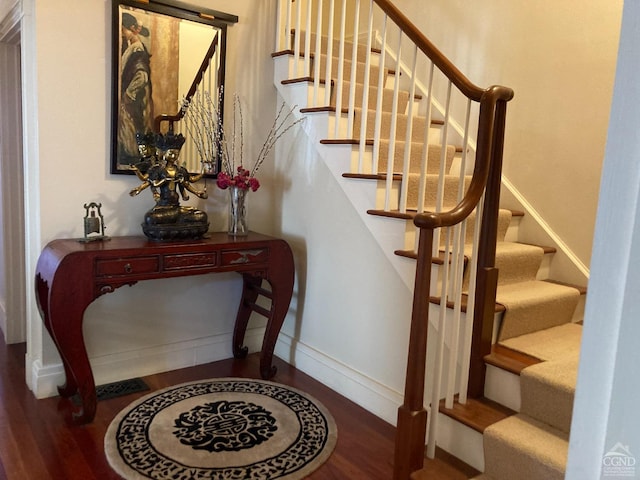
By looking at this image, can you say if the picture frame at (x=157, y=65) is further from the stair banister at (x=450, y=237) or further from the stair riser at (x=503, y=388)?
the stair riser at (x=503, y=388)

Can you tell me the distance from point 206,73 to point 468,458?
2532 millimetres

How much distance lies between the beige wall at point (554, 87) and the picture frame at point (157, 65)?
5.87 ft

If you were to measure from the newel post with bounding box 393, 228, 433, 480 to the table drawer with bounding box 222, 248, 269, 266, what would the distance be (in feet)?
3.98

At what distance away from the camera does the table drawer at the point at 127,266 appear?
2348 mm

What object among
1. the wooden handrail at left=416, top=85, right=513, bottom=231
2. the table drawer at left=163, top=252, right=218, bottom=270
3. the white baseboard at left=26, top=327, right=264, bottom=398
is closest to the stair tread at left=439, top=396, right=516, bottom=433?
the wooden handrail at left=416, top=85, right=513, bottom=231

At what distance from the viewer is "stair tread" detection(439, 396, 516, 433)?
202 centimetres

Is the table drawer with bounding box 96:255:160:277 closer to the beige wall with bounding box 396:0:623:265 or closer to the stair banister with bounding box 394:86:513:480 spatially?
the stair banister with bounding box 394:86:513:480

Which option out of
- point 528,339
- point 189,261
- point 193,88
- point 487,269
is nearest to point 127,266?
point 189,261

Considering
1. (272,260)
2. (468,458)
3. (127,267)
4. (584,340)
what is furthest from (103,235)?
(584,340)

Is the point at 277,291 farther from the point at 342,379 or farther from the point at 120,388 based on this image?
the point at 120,388

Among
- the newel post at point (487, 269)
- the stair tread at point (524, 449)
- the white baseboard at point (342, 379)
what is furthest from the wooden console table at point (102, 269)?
the stair tread at point (524, 449)

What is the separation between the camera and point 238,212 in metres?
2.97

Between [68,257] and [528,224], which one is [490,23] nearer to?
[528,224]

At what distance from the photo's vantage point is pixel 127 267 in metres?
2.41
